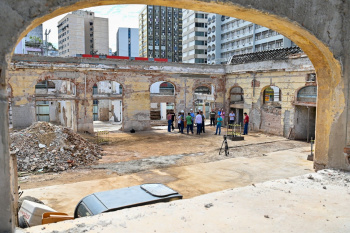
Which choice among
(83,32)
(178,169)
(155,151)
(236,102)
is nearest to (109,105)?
(236,102)

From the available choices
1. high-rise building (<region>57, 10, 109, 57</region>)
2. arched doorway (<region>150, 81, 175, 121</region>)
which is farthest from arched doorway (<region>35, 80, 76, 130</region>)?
high-rise building (<region>57, 10, 109, 57</region>)

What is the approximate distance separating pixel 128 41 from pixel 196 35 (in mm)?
20919

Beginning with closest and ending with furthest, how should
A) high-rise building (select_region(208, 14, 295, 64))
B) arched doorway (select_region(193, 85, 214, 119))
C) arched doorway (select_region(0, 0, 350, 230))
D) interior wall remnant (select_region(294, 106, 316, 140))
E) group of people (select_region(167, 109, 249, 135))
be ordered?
arched doorway (select_region(0, 0, 350, 230))
interior wall remnant (select_region(294, 106, 316, 140))
group of people (select_region(167, 109, 249, 135))
arched doorway (select_region(193, 85, 214, 119))
high-rise building (select_region(208, 14, 295, 64))

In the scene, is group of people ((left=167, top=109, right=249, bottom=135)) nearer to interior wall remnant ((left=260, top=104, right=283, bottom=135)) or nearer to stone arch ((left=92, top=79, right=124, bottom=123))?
interior wall remnant ((left=260, top=104, right=283, bottom=135))

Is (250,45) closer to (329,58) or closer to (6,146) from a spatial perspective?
(329,58)

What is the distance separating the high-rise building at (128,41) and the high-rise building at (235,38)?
75.7 feet

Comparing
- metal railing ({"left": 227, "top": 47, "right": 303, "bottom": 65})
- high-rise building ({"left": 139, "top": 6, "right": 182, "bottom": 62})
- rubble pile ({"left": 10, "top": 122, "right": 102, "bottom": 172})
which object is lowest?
rubble pile ({"left": 10, "top": 122, "right": 102, "bottom": 172})

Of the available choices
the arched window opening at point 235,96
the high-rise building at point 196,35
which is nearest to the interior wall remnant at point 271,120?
the arched window opening at point 235,96

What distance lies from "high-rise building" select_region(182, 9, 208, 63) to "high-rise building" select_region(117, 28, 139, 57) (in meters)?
16.1

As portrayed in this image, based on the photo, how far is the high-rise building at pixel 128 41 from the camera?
71438 millimetres

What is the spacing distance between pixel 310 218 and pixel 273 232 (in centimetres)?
74

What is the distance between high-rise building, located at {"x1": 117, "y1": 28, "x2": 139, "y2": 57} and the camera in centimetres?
7144

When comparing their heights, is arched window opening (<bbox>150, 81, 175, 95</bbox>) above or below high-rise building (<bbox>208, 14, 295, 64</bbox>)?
below

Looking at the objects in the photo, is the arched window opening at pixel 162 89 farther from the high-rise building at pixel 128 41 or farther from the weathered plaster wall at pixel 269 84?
the high-rise building at pixel 128 41
